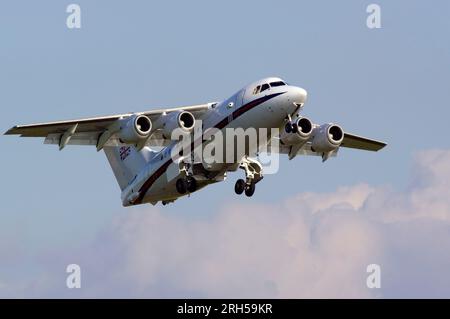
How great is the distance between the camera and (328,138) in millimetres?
42406

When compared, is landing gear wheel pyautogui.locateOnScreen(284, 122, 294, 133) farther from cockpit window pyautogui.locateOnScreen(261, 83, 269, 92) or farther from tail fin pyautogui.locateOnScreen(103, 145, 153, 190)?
tail fin pyautogui.locateOnScreen(103, 145, 153, 190)

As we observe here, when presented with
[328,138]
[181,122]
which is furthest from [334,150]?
[181,122]

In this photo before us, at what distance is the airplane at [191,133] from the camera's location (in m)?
38.1

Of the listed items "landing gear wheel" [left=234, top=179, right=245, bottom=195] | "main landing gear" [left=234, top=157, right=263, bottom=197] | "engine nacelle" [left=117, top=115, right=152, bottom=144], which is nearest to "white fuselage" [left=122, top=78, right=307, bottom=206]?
"main landing gear" [left=234, top=157, right=263, bottom=197]

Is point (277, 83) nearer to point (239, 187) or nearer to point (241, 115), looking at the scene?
point (241, 115)

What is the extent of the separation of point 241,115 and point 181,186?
459cm

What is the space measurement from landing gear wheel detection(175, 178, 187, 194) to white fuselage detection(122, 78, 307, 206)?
24 centimetres

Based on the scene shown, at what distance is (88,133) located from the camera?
136 feet

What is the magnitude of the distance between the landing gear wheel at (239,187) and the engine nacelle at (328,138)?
10.2 ft

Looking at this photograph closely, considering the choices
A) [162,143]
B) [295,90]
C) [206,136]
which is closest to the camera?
[295,90]

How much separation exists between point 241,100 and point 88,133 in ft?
20.1

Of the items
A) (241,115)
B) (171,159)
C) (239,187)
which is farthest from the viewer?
(171,159)
